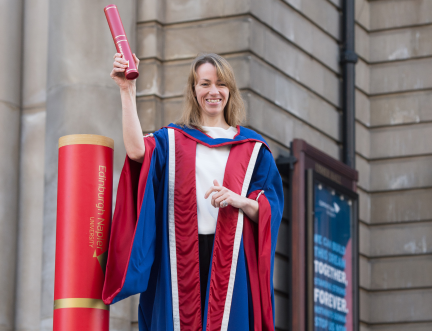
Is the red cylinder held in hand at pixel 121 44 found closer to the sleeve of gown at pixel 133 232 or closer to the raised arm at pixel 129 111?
the raised arm at pixel 129 111

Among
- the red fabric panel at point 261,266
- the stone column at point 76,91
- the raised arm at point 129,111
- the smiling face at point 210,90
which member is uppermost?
the stone column at point 76,91

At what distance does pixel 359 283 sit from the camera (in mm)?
10031

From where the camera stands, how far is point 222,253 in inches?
165

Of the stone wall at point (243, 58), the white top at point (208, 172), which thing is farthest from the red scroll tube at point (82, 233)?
the stone wall at point (243, 58)

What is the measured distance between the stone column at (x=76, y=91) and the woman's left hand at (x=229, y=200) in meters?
3.69

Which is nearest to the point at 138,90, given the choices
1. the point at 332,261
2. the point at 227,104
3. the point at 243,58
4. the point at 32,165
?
the point at 243,58

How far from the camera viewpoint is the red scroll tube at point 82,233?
159 inches

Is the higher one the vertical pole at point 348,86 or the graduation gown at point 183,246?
the vertical pole at point 348,86

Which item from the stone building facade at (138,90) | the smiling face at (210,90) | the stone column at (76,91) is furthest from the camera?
the stone building facade at (138,90)

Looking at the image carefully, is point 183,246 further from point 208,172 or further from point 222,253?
point 208,172

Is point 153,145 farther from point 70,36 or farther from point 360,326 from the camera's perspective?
point 360,326

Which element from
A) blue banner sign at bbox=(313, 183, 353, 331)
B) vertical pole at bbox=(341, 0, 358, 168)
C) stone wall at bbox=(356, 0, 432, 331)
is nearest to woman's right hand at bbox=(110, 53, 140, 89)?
blue banner sign at bbox=(313, 183, 353, 331)

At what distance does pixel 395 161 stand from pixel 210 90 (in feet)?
21.8

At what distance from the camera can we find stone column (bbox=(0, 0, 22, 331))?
7992 mm
